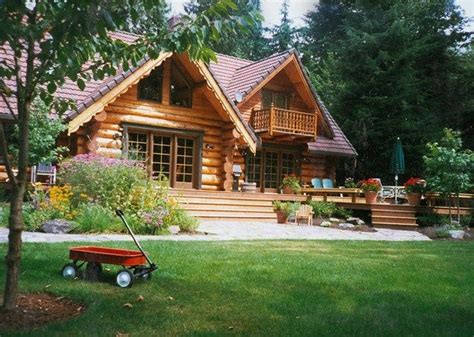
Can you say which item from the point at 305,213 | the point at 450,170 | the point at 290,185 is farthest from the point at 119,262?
the point at 290,185

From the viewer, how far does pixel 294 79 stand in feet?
68.3

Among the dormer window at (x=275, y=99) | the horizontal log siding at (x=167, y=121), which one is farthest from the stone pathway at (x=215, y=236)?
the dormer window at (x=275, y=99)

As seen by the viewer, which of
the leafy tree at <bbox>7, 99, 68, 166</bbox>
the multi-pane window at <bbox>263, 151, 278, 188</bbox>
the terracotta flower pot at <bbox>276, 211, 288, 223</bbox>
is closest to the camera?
the leafy tree at <bbox>7, 99, 68, 166</bbox>

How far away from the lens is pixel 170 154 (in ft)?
56.0

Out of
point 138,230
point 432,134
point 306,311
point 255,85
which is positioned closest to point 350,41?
point 432,134

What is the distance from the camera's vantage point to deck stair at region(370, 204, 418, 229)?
16.2 metres

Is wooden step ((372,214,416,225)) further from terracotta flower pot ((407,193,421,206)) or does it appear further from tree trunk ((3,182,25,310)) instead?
tree trunk ((3,182,25,310))

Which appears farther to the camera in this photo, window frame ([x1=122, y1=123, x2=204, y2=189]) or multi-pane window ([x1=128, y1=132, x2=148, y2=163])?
multi-pane window ([x1=128, y1=132, x2=148, y2=163])

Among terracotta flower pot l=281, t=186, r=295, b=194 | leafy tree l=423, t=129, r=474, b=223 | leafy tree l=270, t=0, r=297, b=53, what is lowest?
terracotta flower pot l=281, t=186, r=295, b=194

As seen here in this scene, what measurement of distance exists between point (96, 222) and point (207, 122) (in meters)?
8.37

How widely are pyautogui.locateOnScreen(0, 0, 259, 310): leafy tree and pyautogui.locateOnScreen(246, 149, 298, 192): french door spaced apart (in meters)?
16.3

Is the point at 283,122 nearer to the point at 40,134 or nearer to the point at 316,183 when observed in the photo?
the point at 316,183

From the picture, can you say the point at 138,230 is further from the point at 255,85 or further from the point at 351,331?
the point at 255,85

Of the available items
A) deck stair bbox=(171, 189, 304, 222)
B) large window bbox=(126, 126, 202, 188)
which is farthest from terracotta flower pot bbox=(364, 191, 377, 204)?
large window bbox=(126, 126, 202, 188)
